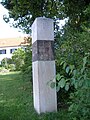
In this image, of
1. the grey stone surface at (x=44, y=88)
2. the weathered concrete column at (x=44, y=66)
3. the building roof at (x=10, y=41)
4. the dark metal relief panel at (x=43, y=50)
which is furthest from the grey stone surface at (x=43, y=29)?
the building roof at (x=10, y=41)

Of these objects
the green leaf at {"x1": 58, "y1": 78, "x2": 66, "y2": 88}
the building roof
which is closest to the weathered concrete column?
the green leaf at {"x1": 58, "y1": 78, "x2": 66, "y2": 88}

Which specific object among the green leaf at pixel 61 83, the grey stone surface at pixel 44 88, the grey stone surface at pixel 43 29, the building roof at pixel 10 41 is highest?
the grey stone surface at pixel 43 29

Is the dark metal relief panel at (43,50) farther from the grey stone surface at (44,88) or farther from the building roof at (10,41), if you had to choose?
the building roof at (10,41)

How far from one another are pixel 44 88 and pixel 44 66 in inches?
21.1

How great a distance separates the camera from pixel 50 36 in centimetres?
678

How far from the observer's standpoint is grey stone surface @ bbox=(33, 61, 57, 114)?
256 inches

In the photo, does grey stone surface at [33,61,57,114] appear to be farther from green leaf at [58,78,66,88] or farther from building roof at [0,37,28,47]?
building roof at [0,37,28,47]

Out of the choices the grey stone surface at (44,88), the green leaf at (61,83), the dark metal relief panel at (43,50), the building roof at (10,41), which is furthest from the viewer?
the building roof at (10,41)

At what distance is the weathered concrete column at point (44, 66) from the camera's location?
653cm

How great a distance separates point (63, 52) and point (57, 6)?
4847mm

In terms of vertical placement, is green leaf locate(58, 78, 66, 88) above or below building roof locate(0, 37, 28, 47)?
above

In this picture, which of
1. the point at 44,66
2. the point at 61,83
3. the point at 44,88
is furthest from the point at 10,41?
the point at 61,83

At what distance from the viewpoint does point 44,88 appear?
655 cm

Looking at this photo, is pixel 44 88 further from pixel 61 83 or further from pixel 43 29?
pixel 61 83
